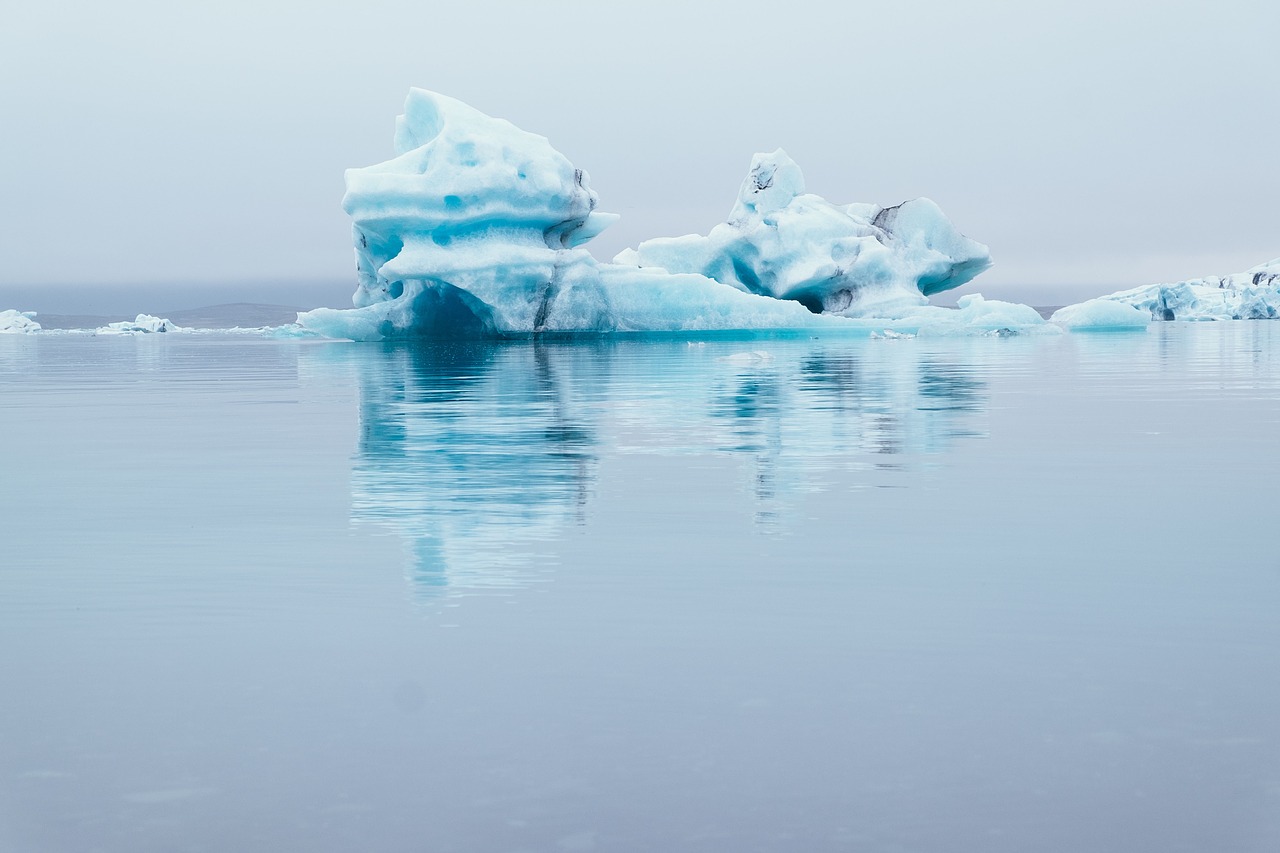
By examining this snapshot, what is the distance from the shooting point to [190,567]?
3898 millimetres

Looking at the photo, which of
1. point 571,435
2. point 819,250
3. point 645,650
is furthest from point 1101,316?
point 645,650

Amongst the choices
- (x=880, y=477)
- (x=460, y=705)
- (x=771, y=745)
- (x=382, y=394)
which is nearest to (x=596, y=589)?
(x=460, y=705)

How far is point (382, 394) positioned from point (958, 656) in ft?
31.0

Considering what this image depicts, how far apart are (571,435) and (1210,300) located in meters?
56.1

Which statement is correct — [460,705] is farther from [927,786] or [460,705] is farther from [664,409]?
[664,409]

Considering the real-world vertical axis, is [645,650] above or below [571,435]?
below

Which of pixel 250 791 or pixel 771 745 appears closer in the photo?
pixel 250 791

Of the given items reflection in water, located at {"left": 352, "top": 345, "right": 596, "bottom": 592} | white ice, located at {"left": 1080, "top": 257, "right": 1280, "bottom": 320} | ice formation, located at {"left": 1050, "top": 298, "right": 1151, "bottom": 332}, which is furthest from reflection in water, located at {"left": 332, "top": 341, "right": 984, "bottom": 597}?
white ice, located at {"left": 1080, "top": 257, "right": 1280, "bottom": 320}

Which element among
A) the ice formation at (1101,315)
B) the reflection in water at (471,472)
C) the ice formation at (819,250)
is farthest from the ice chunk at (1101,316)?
the reflection in water at (471,472)

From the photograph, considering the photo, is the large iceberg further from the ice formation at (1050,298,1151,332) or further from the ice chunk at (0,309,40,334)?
the ice chunk at (0,309,40,334)

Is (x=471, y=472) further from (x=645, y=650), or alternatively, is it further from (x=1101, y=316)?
(x=1101, y=316)

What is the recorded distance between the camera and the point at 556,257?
25484 mm

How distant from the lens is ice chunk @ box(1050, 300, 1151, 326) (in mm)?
34906

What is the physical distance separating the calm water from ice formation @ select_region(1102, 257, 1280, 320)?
5305 cm
